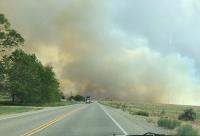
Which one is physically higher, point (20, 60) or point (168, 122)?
point (20, 60)

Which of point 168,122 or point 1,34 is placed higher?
point 1,34

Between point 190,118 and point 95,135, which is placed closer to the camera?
point 95,135

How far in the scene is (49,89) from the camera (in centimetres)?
13225

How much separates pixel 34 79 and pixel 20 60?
898 cm

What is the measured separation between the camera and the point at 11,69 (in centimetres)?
8894

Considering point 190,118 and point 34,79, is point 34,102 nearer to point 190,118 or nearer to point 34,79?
point 34,79

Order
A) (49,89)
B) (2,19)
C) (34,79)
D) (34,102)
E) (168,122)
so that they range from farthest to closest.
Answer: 1. (49,89)
2. (34,102)
3. (34,79)
4. (2,19)
5. (168,122)

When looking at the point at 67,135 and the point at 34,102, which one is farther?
the point at 34,102

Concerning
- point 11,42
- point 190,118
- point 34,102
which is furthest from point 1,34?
point 190,118

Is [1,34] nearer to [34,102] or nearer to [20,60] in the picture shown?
[20,60]

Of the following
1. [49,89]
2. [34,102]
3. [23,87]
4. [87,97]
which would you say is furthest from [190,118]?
[87,97]

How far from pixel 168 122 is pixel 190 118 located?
2443 cm

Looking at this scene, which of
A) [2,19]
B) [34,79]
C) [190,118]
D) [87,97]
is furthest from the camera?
[87,97]

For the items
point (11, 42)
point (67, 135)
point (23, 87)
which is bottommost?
point (67, 135)
